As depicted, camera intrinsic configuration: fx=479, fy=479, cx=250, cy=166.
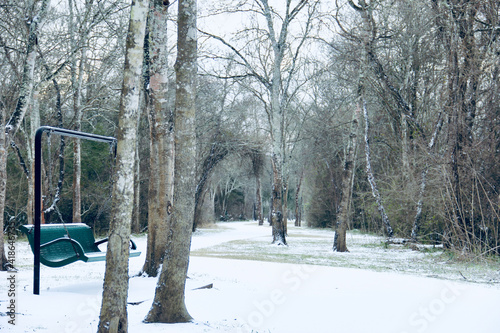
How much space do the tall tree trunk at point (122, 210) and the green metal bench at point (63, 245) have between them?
2.86 metres

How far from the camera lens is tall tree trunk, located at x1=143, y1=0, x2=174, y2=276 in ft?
24.0

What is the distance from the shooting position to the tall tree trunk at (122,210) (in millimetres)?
4129

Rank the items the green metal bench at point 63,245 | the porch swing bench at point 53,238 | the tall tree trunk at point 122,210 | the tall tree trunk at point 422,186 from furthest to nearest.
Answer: the tall tree trunk at point 422,186
the green metal bench at point 63,245
the porch swing bench at point 53,238
the tall tree trunk at point 122,210

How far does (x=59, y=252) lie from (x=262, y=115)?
27035 mm

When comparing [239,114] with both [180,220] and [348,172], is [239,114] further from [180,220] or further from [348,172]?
[180,220]

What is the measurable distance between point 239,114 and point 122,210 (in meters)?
21.8

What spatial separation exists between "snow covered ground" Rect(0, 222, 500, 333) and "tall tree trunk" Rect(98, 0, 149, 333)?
69cm

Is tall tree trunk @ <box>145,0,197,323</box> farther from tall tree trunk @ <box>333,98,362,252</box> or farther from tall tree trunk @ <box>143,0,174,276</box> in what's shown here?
tall tree trunk @ <box>333,98,362,252</box>

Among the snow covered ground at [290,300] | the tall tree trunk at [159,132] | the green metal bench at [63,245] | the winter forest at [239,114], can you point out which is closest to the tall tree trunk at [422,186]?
the winter forest at [239,114]

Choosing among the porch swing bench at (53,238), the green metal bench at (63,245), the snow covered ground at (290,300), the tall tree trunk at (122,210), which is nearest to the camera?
the tall tree trunk at (122,210)

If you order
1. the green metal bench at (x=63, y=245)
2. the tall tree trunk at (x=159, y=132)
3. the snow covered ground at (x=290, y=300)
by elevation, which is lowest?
the snow covered ground at (x=290, y=300)

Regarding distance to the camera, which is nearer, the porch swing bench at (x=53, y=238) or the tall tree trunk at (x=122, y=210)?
the tall tree trunk at (x=122, y=210)

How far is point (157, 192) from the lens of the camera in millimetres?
7926

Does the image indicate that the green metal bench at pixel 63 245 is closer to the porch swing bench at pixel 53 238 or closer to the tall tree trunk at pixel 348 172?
the porch swing bench at pixel 53 238
